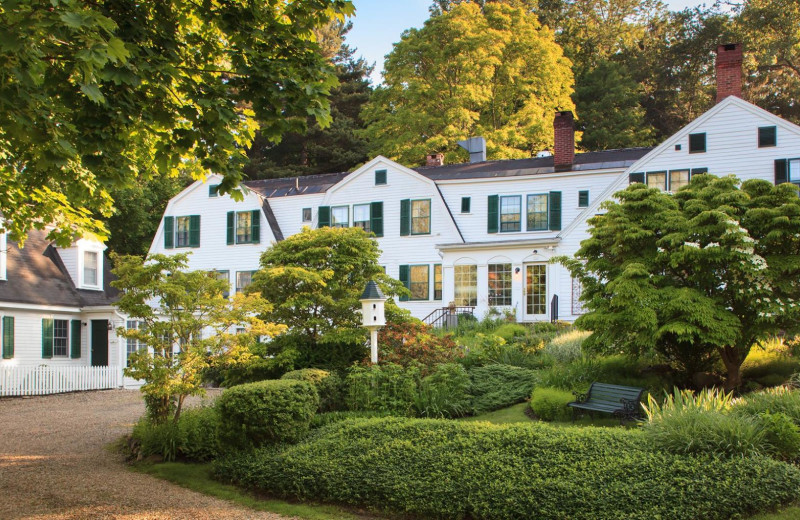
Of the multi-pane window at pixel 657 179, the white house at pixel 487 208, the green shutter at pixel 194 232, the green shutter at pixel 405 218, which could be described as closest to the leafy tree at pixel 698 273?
the white house at pixel 487 208

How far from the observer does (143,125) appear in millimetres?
8672

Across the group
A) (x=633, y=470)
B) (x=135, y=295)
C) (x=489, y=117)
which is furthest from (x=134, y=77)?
(x=489, y=117)

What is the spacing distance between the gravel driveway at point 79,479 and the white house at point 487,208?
1153 cm

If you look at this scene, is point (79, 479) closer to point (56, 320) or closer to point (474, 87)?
point (56, 320)

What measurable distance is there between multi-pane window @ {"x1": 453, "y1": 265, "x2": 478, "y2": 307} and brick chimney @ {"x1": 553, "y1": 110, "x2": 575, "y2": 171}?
16.2 ft

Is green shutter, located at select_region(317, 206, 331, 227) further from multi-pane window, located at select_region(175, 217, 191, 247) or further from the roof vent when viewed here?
the roof vent

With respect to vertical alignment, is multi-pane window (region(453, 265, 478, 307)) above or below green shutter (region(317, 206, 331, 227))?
below

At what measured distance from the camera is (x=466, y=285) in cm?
2508

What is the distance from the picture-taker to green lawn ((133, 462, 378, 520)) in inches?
316

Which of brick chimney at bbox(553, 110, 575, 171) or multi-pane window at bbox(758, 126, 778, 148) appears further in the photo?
brick chimney at bbox(553, 110, 575, 171)

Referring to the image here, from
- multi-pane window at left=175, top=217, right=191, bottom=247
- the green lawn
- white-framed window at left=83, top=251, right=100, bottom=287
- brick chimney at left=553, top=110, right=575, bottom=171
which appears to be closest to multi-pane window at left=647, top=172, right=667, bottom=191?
brick chimney at left=553, top=110, right=575, bottom=171

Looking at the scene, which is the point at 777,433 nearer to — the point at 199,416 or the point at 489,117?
the point at 199,416

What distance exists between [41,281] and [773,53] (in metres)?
34.2

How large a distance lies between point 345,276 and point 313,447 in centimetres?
596
